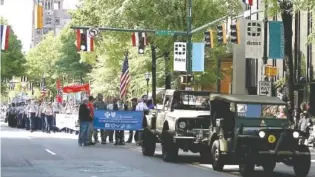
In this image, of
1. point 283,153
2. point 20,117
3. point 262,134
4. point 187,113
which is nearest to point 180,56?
point 187,113

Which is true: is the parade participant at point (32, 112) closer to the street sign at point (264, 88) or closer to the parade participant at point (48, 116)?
the parade participant at point (48, 116)

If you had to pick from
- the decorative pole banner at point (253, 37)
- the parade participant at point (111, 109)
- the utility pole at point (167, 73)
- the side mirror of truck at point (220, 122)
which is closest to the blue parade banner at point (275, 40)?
the decorative pole banner at point (253, 37)

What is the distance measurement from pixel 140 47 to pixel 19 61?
180ft

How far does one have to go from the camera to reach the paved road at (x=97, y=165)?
50.7ft

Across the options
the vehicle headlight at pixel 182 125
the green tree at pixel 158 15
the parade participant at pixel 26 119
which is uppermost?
the green tree at pixel 158 15

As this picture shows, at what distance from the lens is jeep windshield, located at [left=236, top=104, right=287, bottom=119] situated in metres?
16.6

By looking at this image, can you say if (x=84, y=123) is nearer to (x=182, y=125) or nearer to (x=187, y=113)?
(x=187, y=113)

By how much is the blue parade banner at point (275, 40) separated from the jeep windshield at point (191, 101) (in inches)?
488

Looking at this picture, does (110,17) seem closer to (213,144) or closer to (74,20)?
(74,20)

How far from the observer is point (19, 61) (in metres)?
88.7

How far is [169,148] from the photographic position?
1936 cm

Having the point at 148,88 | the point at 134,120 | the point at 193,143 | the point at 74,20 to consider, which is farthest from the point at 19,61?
the point at 193,143

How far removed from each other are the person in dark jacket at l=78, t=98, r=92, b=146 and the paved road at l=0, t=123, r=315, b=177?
2446mm

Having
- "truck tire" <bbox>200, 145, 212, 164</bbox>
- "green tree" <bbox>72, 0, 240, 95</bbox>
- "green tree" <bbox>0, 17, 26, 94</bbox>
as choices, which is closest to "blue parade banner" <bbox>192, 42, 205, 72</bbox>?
"green tree" <bbox>72, 0, 240, 95</bbox>
